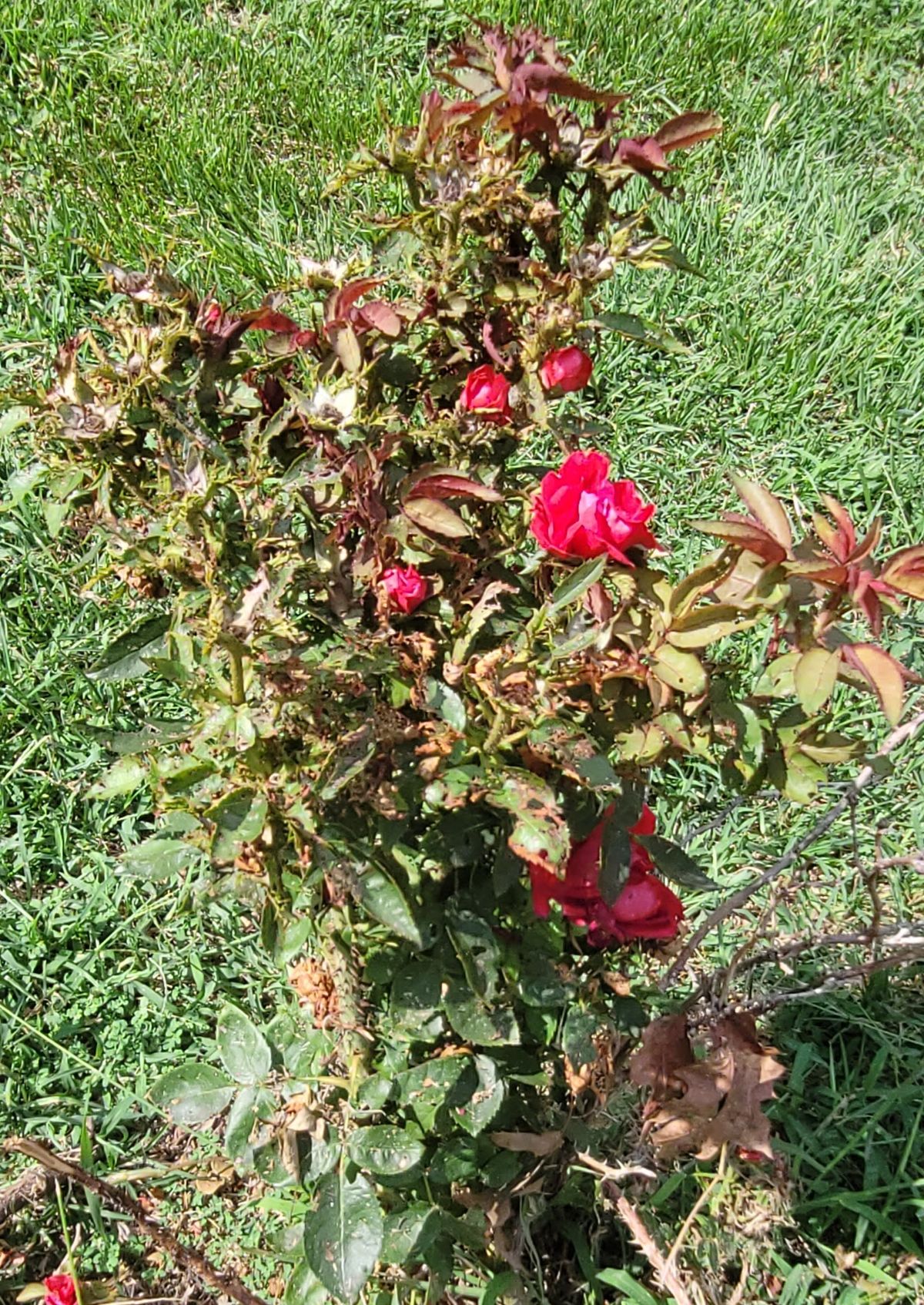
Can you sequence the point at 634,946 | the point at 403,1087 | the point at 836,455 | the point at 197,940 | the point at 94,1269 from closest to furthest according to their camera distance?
the point at 403,1087 → the point at 634,946 → the point at 94,1269 → the point at 197,940 → the point at 836,455

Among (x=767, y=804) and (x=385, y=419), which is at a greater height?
(x=385, y=419)

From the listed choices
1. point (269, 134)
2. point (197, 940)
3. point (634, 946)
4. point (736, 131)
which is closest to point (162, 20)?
point (269, 134)

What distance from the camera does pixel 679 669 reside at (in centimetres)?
97

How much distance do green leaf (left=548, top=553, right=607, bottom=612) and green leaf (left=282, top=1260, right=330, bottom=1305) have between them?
0.87m

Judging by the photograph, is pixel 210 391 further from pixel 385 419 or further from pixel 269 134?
pixel 269 134

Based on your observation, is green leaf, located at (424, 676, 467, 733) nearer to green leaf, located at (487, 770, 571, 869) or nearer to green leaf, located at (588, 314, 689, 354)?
green leaf, located at (487, 770, 571, 869)

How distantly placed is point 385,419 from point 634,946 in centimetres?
70

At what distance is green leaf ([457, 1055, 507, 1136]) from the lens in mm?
1265

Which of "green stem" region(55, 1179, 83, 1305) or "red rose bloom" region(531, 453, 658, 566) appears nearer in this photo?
"red rose bloom" region(531, 453, 658, 566)

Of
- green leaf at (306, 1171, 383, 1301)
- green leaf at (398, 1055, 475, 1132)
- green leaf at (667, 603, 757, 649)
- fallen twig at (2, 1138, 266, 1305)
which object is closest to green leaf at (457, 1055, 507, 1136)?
green leaf at (398, 1055, 475, 1132)

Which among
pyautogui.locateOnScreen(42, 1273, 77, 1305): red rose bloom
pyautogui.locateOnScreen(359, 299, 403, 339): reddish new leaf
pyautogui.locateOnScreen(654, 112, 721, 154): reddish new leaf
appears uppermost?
pyautogui.locateOnScreen(654, 112, 721, 154): reddish new leaf

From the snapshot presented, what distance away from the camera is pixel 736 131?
3.03m

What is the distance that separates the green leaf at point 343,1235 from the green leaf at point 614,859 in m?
0.41

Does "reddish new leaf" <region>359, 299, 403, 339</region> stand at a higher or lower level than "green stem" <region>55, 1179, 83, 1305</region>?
higher
